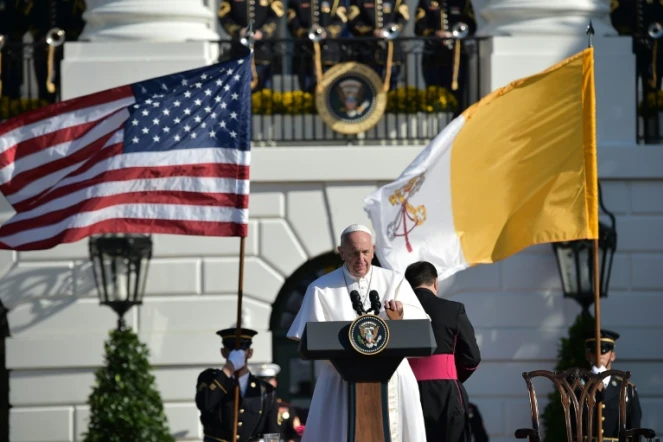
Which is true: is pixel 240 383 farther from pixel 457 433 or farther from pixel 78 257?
pixel 78 257

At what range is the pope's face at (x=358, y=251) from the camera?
11.4 meters

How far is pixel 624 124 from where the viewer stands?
19.8 metres

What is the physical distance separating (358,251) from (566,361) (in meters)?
7.89

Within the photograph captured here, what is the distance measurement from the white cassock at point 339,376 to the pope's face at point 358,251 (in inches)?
5.1

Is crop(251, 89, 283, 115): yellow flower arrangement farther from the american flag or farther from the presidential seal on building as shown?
the american flag

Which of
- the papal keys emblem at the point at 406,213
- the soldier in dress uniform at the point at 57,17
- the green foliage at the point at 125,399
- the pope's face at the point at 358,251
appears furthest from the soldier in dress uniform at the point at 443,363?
the soldier in dress uniform at the point at 57,17

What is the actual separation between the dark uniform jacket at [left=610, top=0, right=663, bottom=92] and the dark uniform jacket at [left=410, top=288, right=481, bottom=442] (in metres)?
7.65

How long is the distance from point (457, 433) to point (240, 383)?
260cm

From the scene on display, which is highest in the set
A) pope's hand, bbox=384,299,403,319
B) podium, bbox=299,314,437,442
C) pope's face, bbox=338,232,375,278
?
pope's face, bbox=338,232,375,278

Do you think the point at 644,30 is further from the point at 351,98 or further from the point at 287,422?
the point at 287,422

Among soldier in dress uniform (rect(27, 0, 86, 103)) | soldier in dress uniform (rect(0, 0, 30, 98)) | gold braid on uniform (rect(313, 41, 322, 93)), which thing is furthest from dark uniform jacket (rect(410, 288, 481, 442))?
soldier in dress uniform (rect(27, 0, 86, 103))

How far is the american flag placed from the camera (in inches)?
594

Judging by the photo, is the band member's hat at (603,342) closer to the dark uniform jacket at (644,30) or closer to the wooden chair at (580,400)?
the wooden chair at (580,400)

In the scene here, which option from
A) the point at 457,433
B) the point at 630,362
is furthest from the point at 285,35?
the point at 457,433
